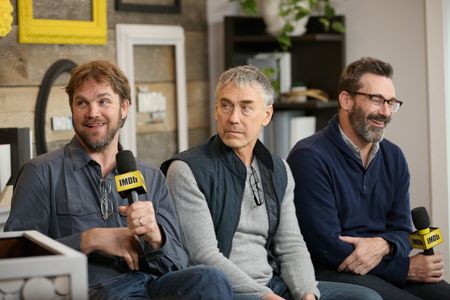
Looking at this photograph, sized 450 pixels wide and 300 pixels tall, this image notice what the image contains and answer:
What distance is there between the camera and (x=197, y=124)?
175 inches

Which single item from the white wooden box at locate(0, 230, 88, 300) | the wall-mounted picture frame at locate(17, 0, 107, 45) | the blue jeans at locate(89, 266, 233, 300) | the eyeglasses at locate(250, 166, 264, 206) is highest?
the wall-mounted picture frame at locate(17, 0, 107, 45)

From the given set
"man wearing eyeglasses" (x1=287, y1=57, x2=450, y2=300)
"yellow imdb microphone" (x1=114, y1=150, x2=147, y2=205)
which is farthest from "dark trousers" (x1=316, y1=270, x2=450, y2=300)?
"yellow imdb microphone" (x1=114, y1=150, x2=147, y2=205)

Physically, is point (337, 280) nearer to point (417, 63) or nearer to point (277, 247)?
point (277, 247)

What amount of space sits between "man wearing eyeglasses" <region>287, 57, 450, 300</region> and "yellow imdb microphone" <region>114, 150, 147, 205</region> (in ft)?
3.06

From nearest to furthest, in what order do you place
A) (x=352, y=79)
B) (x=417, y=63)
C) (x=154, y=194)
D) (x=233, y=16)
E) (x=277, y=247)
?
1. (x=154, y=194)
2. (x=277, y=247)
3. (x=352, y=79)
4. (x=417, y=63)
5. (x=233, y=16)

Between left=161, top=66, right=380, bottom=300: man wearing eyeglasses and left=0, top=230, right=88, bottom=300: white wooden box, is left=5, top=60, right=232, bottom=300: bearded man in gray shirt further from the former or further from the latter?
left=0, top=230, right=88, bottom=300: white wooden box

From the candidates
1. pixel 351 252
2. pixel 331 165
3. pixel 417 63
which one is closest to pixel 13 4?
pixel 331 165

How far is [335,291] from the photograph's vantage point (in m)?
2.90

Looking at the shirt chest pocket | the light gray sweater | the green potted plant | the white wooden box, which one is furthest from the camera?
the green potted plant

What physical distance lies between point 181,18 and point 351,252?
→ 1.70 metres

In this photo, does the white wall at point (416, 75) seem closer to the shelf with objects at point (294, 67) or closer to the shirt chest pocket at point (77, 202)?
the shelf with objects at point (294, 67)

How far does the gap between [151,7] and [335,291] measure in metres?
1.80

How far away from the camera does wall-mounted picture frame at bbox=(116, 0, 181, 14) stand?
12.9 feet

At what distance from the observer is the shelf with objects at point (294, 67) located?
13.9ft
